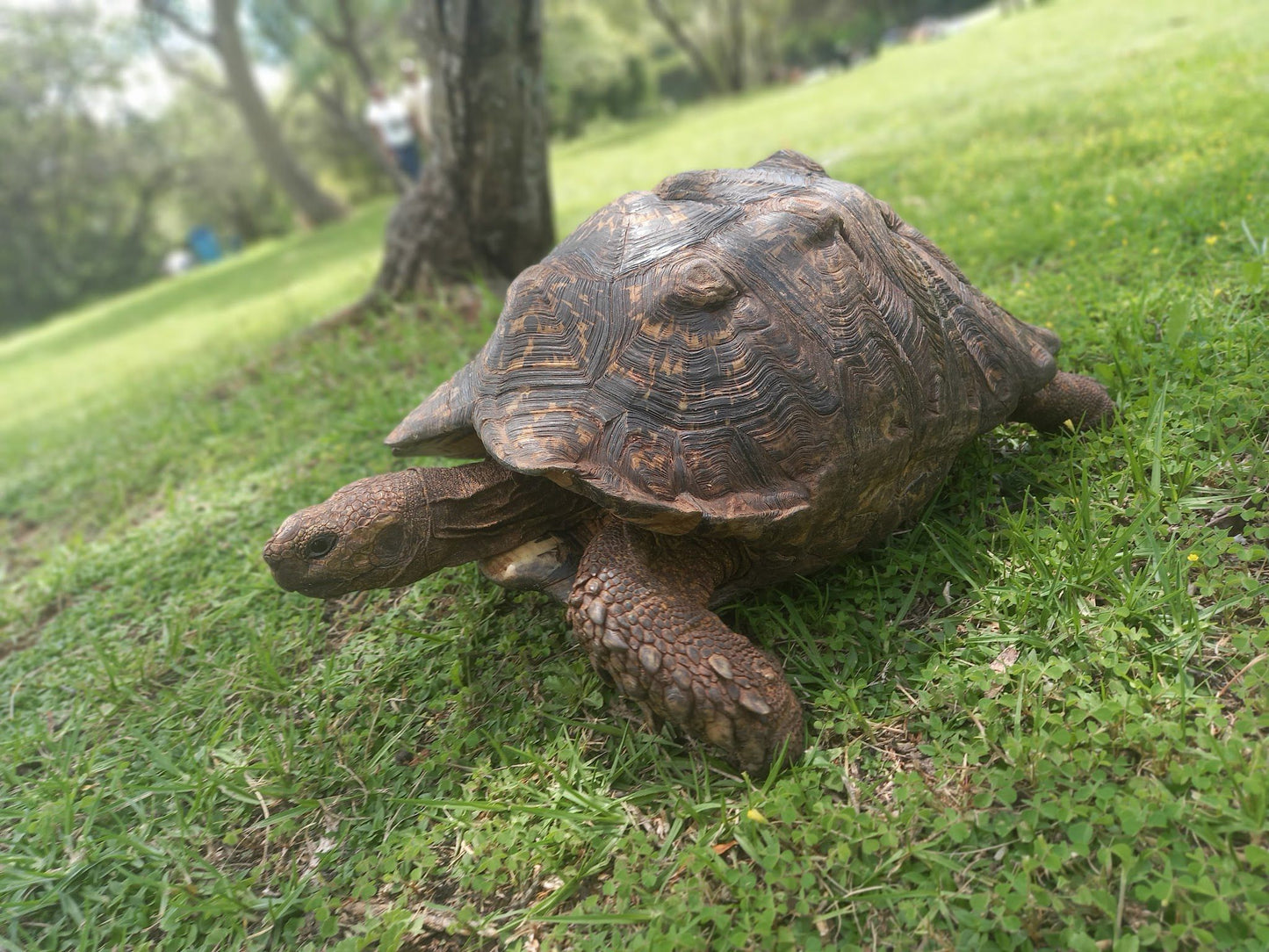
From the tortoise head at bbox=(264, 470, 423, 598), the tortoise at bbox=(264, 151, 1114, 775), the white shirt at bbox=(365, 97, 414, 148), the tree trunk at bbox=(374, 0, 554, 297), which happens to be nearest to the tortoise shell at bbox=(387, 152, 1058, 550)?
the tortoise at bbox=(264, 151, 1114, 775)

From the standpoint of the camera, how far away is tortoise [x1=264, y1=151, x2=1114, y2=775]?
1.87 m

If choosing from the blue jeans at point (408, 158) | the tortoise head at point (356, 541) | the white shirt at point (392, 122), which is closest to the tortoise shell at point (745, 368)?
the tortoise head at point (356, 541)

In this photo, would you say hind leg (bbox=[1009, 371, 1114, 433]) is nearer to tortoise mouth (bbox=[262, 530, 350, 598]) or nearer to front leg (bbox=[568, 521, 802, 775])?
front leg (bbox=[568, 521, 802, 775])

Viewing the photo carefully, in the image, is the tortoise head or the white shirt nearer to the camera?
the tortoise head

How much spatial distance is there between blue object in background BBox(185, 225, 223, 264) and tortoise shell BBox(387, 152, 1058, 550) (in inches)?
1335

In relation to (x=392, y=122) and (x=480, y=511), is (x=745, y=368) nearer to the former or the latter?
(x=480, y=511)

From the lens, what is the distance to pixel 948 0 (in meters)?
35.8

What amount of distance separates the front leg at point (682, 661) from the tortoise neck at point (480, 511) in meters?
0.40

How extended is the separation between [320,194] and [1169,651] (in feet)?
81.7

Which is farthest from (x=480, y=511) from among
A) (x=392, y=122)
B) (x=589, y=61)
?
(x=589, y=61)

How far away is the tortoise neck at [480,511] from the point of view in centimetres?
224

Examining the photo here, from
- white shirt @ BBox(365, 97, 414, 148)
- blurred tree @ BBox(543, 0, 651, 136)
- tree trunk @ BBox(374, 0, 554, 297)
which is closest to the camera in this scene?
tree trunk @ BBox(374, 0, 554, 297)

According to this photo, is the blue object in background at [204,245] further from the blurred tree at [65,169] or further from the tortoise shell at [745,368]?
the tortoise shell at [745,368]

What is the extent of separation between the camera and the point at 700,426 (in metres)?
1.94
